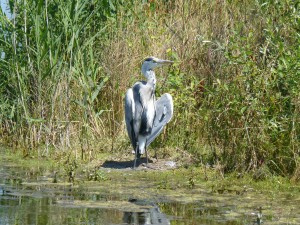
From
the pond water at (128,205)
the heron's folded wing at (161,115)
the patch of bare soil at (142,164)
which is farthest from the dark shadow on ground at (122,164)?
the pond water at (128,205)

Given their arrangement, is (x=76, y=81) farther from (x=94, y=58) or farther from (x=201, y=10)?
(x=201, y=10)

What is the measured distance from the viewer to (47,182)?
8484mm

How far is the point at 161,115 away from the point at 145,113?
0.68ft

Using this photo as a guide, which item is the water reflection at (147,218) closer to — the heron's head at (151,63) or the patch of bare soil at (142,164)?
the patch of bare soil at (142,164)

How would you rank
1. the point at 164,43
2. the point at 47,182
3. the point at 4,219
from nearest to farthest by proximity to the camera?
the point at 4,219, the point at 47,182, the point at 164,43

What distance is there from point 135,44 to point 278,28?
9.77 ft

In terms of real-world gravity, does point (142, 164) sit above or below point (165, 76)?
below

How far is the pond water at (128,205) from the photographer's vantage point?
262 inches

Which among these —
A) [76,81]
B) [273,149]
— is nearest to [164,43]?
[76,81]

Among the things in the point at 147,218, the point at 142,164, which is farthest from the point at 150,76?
the point at 147,218

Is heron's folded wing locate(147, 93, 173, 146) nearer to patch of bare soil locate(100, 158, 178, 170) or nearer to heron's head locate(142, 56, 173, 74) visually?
patch of bare soil locate(100, 158, 178, 170)

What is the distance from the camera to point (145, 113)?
1002 centimetres

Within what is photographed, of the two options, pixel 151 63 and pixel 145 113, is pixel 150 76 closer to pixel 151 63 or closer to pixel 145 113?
pixel 151 63

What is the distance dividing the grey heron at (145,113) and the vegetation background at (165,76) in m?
0.35
